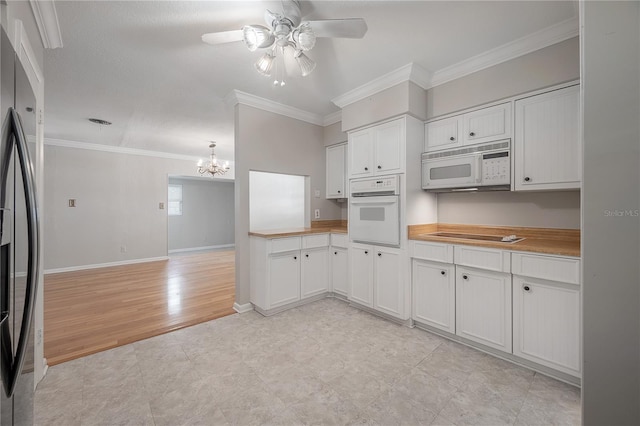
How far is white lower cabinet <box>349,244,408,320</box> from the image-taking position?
274 cm

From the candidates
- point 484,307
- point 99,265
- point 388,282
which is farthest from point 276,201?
point 99,265

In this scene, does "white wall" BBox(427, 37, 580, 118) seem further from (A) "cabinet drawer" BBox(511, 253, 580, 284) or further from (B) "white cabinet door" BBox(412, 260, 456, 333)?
(B) "white cabinet door" BBox(412, 260, 456, 333)

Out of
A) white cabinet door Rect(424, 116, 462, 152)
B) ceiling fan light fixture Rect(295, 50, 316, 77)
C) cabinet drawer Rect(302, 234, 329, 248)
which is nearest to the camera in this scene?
ceiling fan light fixture Rect(295, 50, 316, 77)

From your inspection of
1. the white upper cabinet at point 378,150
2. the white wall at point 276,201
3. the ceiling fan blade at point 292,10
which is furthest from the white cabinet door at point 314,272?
the ceiling fan blade at point 292,10

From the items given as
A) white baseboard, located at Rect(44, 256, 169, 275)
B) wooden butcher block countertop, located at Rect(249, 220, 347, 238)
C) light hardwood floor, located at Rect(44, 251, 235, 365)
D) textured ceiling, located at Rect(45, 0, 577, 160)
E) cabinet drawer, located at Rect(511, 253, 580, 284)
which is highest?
textured ceiling, located at Rect(45, 0, 577, 160)

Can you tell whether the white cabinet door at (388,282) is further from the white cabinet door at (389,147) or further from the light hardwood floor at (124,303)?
the light hardwood floor at (124,303)

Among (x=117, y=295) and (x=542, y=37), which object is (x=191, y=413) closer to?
(x=117, y=295)

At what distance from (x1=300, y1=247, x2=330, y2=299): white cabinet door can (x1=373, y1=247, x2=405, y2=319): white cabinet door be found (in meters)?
0.78

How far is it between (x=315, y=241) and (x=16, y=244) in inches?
107

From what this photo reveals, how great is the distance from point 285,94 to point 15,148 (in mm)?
2666

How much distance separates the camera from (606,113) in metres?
0.87

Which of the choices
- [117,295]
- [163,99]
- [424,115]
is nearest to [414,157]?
[424,115]

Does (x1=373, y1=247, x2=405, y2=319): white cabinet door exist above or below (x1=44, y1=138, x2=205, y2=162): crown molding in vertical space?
below

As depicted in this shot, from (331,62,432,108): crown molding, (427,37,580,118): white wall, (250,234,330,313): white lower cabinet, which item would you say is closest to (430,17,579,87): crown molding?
(427,37,580,118): white wall
